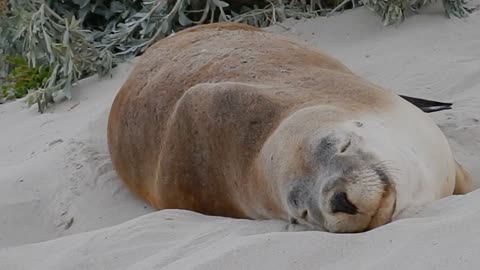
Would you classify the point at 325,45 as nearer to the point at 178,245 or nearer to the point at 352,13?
the point at 352,13

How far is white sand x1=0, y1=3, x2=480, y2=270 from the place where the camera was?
270 cm

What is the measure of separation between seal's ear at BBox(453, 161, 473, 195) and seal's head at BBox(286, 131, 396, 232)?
67 cm

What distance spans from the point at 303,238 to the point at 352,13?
145 inches

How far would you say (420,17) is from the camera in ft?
19.9

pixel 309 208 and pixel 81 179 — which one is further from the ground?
pixel 309 208

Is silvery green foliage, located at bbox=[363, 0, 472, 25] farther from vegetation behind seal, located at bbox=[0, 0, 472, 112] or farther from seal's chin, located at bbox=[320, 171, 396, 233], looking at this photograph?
seal's chin, located at bbox=[320, 171, 396, 233]

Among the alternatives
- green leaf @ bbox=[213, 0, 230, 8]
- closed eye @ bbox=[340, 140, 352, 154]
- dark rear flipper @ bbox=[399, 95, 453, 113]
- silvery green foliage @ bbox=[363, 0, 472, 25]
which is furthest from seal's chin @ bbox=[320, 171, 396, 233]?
green leaf @ bbox=[213, 0, 230, 8]

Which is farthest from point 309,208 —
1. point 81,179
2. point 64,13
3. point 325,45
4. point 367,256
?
point 64,13

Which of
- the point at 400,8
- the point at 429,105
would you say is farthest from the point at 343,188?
the point at 400,8

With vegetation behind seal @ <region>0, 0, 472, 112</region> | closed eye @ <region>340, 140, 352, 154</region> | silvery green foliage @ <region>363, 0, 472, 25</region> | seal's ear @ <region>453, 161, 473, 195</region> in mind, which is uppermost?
closed eye @ <region>340, 140, 352, 154</region>

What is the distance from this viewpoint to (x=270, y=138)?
3473 millimetres

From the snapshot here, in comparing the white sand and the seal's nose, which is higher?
the seal's nose

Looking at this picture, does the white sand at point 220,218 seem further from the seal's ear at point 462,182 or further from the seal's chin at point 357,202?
the seal's ear at point 462,182

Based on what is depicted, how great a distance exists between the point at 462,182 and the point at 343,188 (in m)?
0.90
